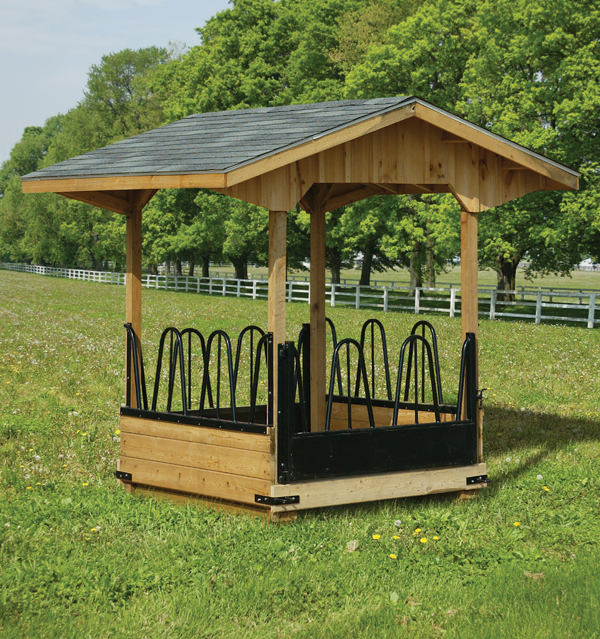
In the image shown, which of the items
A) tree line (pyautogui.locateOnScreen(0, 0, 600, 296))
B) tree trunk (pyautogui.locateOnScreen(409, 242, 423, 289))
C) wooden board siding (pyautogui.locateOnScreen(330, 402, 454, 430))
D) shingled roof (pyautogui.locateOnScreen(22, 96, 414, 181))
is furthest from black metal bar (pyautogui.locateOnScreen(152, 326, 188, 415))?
tree trunk (pyautogui.locateOnScreen(409, 242, 423, 289))

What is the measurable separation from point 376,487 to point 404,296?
3535cm

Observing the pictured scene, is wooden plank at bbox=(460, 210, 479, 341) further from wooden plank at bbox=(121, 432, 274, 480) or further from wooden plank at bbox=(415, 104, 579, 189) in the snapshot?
wooden plank at bbox=(121, 432, 274, 480)

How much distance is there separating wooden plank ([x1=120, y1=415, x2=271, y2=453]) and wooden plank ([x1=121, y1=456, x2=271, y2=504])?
0.81 ft

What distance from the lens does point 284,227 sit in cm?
615

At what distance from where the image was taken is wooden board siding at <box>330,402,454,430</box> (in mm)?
7918

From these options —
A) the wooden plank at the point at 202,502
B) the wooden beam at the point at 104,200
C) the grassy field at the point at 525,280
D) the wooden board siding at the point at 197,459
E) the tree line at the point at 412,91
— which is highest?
the tree line at the point at 412,91

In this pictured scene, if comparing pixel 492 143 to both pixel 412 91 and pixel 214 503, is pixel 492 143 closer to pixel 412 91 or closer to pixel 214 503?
pixel 214 503

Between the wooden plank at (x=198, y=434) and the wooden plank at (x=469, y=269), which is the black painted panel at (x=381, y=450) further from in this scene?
the wooden plank at (x=469, y=269)

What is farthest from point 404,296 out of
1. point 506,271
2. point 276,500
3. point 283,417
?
Answer: point 276,500

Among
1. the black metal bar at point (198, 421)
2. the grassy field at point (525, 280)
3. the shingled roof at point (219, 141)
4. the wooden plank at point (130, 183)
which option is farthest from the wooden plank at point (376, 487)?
the grassy field at point (525, 280)

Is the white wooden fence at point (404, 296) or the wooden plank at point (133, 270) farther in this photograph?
the white wooden fence at point (404, 296)

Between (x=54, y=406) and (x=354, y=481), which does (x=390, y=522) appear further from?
(x=54, y=406)

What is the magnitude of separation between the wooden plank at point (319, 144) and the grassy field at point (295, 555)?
9.02ft

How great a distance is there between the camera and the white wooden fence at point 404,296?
85.0 feet
